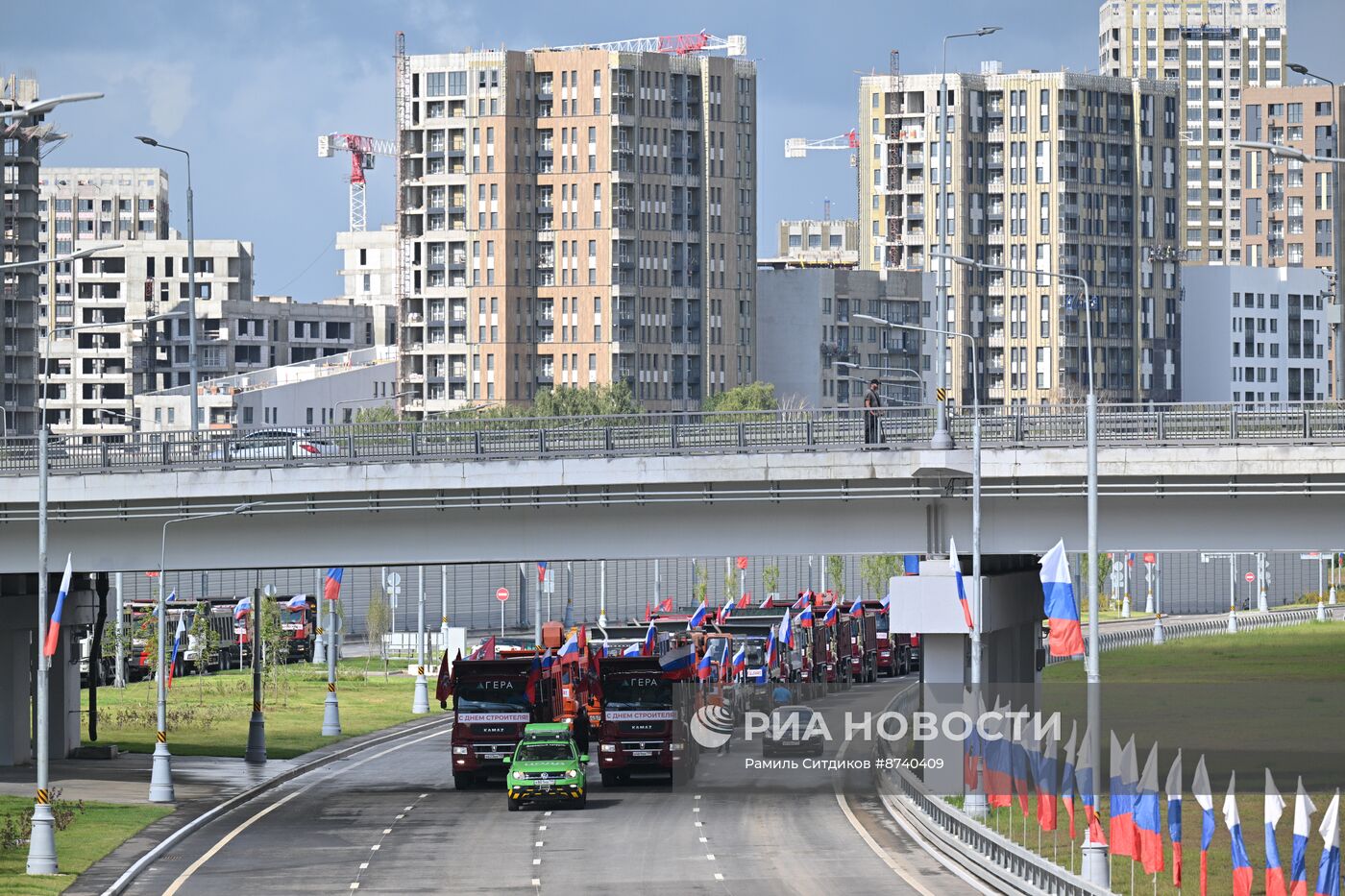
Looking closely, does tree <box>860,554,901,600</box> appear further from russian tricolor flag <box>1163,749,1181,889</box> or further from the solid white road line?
russian tricolor flag <box>1163,749,1181,889</box>

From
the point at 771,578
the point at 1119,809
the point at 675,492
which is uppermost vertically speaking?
the point at 675,492

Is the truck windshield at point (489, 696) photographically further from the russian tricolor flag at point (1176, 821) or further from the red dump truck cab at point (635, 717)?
the russian tricolor flag at point (1176, 821)

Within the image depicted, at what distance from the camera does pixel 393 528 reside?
54250 millimetres

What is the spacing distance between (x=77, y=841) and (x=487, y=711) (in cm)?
1173

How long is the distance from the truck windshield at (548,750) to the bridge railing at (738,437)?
656cm

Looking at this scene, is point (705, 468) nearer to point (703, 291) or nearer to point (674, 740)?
point (674, 740)

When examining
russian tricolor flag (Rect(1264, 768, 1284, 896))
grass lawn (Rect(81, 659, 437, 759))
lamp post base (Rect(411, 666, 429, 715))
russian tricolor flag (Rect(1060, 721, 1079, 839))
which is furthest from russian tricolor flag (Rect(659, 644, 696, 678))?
russian tricolor flag (Rect(1264, 768, 1284, 896))

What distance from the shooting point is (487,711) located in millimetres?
55656

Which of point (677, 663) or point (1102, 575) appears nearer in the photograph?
point (677, 663)

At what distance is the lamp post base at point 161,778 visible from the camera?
176 feet

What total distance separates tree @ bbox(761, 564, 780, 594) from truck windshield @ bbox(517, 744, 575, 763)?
79919mm

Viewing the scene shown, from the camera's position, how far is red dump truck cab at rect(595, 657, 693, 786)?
5525 centimetres

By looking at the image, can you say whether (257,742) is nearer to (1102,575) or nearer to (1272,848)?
(1272,848)

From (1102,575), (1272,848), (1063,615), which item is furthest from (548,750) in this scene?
(1102,575)
